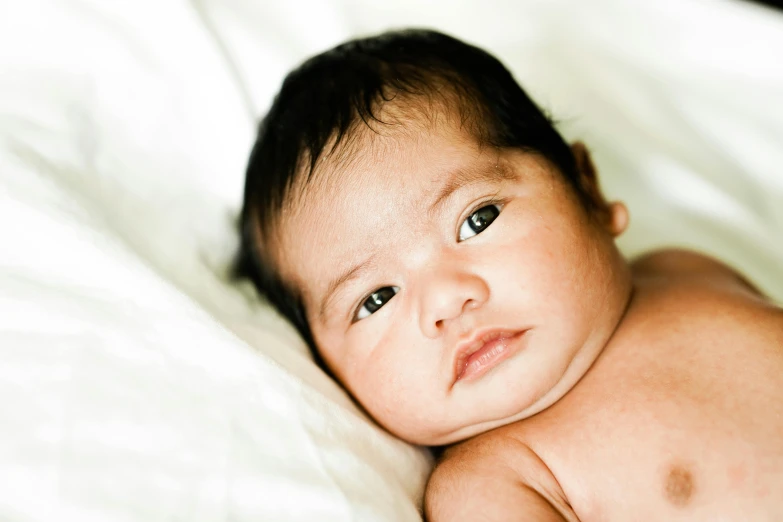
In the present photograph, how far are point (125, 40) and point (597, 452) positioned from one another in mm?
1056

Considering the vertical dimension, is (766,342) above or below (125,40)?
below

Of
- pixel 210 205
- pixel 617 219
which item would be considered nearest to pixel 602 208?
pixel 617 219

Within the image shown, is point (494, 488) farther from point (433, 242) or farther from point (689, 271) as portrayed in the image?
point (689, 271)

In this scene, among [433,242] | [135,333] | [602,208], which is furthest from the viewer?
[602,208]

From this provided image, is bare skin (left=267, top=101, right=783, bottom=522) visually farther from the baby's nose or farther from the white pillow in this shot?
the white pillow

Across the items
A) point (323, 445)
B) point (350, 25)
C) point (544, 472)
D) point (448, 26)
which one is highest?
A: point (350, 25)

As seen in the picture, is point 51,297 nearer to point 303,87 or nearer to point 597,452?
point 303,87

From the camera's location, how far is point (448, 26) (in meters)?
1.66

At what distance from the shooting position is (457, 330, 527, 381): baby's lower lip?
0.98 m

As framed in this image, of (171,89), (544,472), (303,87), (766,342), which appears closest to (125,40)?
(171,89)

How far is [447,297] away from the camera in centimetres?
96

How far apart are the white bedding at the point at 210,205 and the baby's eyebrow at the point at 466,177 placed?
314mm

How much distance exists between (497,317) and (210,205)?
1.92ft

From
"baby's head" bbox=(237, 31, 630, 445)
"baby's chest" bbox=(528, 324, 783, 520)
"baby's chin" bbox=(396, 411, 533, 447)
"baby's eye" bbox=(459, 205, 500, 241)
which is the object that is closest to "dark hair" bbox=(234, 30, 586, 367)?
"baby's head" bbox=(237, 31, 630, 445)
